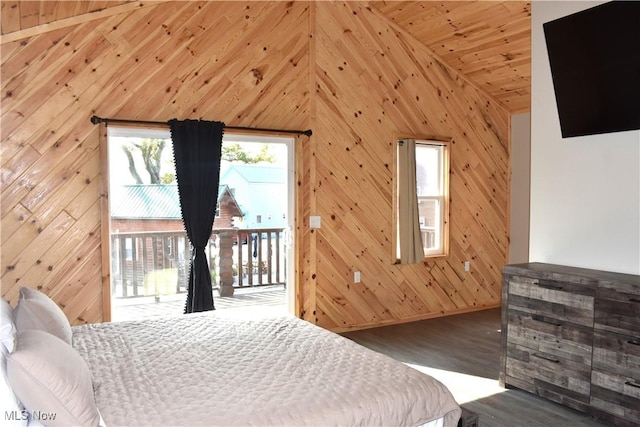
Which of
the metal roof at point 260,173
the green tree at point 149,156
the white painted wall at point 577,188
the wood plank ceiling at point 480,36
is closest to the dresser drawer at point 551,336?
the white painted wall at point 577,188

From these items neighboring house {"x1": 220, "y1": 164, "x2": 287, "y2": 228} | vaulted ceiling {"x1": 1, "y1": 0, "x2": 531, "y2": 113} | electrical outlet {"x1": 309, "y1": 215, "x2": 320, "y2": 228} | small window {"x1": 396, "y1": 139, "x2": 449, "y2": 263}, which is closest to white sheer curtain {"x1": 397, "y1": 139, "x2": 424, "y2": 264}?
small window {"x1": 396, "y1": 139, "x2": 449, "y2": 263}

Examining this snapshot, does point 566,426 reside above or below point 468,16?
below

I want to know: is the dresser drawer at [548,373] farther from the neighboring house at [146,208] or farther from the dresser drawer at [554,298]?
the neighboring house at [146,208]

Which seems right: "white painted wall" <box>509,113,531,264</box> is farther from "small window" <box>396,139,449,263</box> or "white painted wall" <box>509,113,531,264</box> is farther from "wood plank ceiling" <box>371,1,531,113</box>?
"small window" <box>396,139,449,263</box>

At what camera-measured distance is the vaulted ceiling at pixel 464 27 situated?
368cm

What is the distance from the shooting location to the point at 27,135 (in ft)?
12.3

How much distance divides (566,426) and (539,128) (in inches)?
80.9

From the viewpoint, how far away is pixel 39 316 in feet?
7.84

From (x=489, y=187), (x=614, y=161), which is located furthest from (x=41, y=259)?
(x=489, y=187)

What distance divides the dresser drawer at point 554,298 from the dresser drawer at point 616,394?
1.05ft

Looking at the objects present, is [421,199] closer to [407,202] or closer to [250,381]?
[407,202]

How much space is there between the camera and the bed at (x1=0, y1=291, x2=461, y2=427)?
1.87 metres

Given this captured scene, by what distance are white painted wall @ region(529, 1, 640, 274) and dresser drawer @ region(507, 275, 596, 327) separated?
1.16 ft

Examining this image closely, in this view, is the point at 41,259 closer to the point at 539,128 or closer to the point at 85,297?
the point at 85,297
